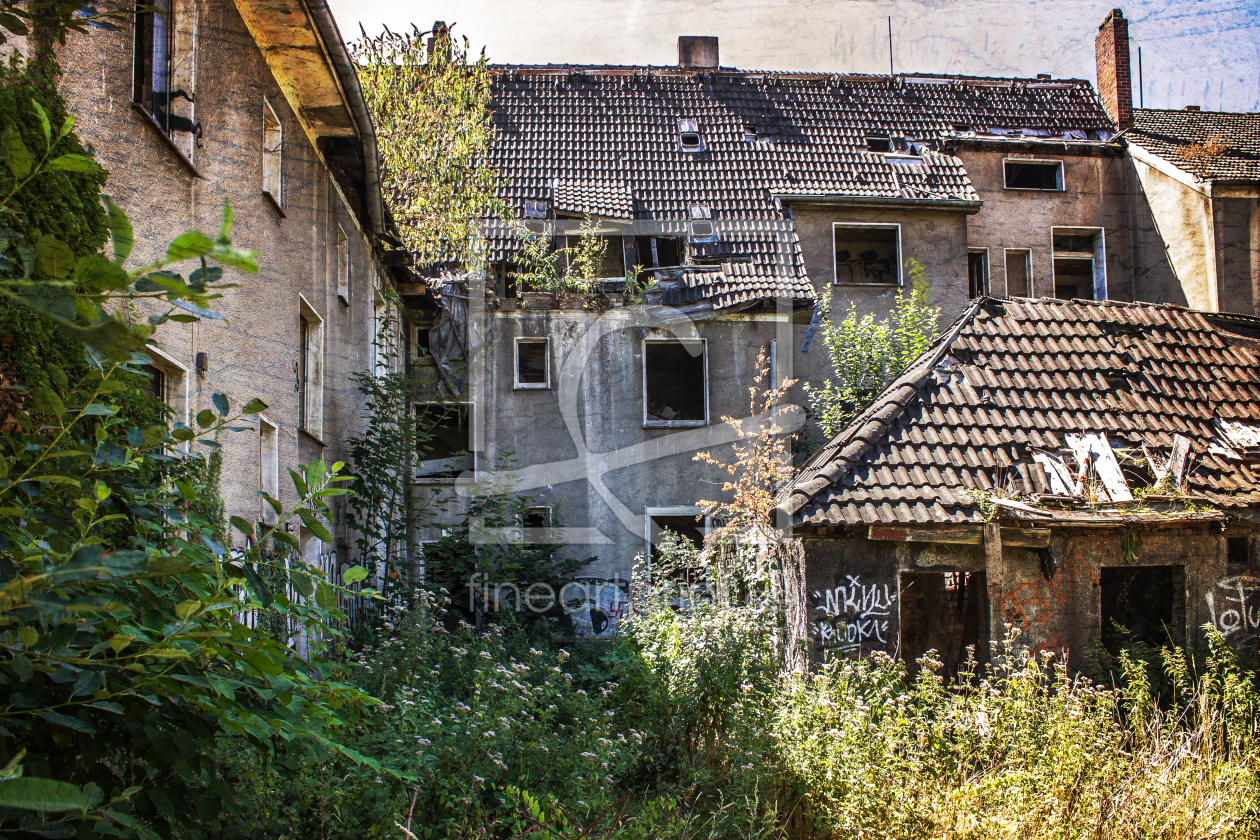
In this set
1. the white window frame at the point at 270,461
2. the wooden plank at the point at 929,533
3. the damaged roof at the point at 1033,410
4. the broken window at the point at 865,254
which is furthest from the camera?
the broken window at the point at 865,254

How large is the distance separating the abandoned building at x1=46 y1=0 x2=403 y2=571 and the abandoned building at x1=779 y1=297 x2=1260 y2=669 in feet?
17.3

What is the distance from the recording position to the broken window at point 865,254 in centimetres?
1903

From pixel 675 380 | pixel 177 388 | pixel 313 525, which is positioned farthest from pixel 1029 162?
pixel 313 525

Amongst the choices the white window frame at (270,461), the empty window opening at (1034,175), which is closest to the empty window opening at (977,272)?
the empty window opening at (1034,175)

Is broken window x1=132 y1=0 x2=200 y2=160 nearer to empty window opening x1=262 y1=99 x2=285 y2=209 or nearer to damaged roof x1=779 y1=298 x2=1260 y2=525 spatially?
empty window opening x1=262 y1=99 x2=285 y2=209

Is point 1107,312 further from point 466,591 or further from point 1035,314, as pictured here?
point 466,591

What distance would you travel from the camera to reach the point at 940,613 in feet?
41.2

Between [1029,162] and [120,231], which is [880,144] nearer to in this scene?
[1029,162]

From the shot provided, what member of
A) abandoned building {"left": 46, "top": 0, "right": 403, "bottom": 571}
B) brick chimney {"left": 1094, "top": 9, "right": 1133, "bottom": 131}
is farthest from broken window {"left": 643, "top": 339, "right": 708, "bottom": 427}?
brick chimney {"left": 1094, "top": 9, "right": 1133, "bottom": 131}

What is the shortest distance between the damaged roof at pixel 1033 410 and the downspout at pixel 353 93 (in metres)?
6.28

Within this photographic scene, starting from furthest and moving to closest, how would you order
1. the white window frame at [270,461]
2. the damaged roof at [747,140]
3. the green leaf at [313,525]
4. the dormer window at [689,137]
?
the dormer window at [689,137] < the damaged roof at [747,140] < the white window frame at [270,461] < the green leaf at [313,525]

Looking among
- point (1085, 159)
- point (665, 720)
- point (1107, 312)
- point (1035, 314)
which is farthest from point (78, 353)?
point (1085, 159)

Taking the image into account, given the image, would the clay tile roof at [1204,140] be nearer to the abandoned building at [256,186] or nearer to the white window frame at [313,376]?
the abandoned building at [256,186]

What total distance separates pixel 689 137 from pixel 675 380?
6.33m
